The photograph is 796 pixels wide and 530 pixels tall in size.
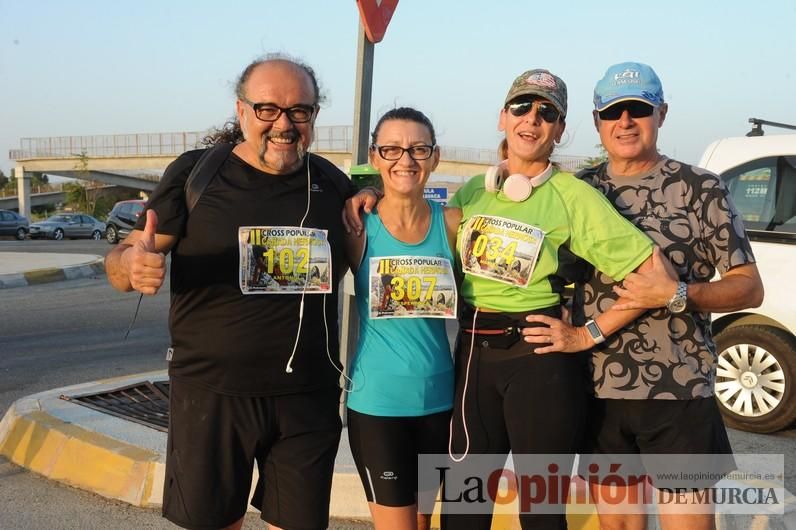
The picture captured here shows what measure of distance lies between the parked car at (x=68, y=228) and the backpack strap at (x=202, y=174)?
120 feet

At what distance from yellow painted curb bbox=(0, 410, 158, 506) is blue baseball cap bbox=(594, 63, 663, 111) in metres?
3.03

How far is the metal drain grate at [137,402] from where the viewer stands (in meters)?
4.95

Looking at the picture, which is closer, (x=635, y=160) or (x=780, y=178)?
(x=635, y=160)

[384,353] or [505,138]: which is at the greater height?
[505,138]

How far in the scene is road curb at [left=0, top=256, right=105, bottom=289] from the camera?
1388 cm

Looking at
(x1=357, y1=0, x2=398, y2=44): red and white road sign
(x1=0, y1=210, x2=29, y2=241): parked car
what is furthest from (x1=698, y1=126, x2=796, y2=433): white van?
(x1=0, y1=210, x2=29, y2=241): parked car

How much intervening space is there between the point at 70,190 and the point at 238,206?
6264 centimetres

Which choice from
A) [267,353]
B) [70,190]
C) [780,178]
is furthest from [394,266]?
[70,190]

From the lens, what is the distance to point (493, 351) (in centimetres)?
269

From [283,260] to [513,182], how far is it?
860 millimetres

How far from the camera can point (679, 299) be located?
2.57 metres

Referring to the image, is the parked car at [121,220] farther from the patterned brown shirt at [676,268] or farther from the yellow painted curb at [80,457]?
the patterned brown shirt at [676,268]

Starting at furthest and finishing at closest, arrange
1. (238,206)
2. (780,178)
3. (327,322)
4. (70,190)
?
(70,190) → (780,178) → (327,322) → (238,206)

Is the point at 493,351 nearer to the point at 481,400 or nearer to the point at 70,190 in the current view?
the point at 481,400
